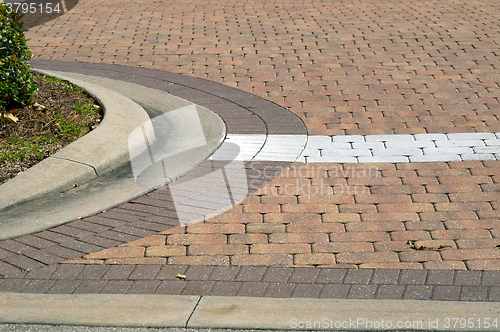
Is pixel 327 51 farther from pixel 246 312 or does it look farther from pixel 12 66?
pixel 246 312

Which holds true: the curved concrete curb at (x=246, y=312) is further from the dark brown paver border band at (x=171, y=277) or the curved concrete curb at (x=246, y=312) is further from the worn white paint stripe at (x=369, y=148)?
the worn white paint stripe at (x=369, y=148)

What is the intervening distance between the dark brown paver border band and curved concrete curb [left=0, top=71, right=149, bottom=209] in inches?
22.2

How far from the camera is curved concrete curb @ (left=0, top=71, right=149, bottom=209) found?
4.34 m

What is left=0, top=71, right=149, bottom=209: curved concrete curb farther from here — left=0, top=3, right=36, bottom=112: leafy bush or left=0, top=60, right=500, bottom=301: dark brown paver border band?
left=0, top=3, right=36, bottom=112: leafy bush

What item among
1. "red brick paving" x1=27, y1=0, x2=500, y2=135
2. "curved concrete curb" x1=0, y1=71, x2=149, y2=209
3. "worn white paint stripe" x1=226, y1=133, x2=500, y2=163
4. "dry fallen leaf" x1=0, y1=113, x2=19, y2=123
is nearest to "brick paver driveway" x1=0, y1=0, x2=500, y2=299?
"red brick paving" x1=27, y1=0, x2=500, y2=135

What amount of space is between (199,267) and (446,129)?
339cm

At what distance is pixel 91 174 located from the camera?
4.66 m

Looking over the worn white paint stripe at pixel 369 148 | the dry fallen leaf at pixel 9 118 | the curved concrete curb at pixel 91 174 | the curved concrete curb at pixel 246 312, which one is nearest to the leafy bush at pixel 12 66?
the dry fallen leaf at pixel 9 118

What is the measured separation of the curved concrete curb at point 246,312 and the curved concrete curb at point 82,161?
1306 mm

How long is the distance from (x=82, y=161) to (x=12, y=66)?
1.40 metres

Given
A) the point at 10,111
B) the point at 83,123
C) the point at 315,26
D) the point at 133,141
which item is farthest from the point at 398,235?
the point at 315,26

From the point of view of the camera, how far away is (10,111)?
541 centimetres

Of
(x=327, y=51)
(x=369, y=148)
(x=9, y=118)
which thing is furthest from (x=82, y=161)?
(x=327, y=51)

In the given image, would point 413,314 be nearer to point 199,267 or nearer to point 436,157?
point 199,267
